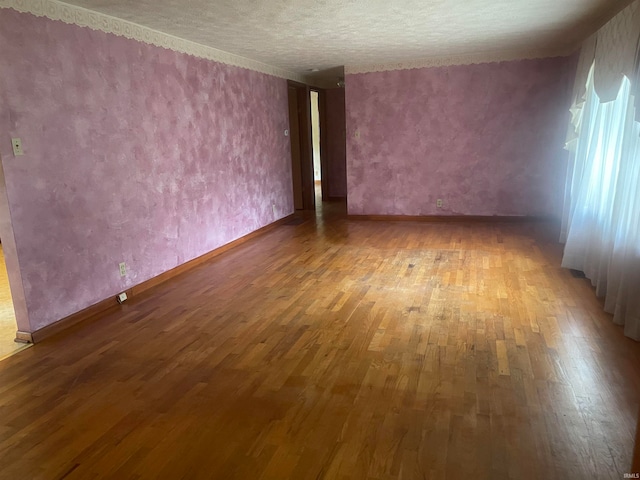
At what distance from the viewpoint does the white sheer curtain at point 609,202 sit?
2936 millimetres

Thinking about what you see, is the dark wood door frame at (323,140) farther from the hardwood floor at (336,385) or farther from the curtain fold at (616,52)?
the curtain fold at (616,52)

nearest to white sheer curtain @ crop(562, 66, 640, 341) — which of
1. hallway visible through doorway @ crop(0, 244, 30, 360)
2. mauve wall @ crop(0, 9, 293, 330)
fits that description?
mauve wall @ crop(0, 9, 293, 330)

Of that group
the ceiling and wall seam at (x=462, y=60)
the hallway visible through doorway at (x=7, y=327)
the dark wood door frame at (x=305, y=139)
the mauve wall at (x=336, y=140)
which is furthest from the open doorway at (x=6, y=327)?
the mauve wall at (x=336, y=140)

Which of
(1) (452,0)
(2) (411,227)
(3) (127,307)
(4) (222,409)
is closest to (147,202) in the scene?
(3) (127,307)

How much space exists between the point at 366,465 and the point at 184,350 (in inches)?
59.4

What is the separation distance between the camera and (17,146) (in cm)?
287

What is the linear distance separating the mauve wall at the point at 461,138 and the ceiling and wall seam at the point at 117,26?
2142 mm

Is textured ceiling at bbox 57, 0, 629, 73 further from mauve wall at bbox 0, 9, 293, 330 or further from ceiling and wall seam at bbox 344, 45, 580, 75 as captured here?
mauve wall at bbox 0, 9, 293, 330

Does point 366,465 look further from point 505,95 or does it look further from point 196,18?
point 505,95

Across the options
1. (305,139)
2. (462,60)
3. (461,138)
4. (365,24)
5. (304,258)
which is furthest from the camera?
(305,139)

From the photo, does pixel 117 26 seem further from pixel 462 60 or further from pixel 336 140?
pixel 336 140

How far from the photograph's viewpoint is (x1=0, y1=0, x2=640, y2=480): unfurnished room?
6.62 feet

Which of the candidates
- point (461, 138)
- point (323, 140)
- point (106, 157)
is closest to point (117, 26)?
point (106, 157)

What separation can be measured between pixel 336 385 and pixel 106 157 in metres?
2.57
